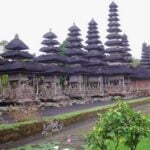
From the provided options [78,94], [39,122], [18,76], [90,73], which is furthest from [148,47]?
[39,122]

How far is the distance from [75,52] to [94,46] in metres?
6.06

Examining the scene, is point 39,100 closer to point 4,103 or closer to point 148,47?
point 4,103

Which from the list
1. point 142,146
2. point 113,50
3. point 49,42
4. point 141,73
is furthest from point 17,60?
point 141,73

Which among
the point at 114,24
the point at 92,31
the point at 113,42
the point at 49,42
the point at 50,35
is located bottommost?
the point at 49,42

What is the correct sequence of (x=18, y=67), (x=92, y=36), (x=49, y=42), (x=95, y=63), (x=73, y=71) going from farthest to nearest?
(x=92, y=36)
(x=95, y=63)
(x=73, y=71)
(x=49, y=42)
(x=18, y=67)

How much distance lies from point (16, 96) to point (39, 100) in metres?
4.51

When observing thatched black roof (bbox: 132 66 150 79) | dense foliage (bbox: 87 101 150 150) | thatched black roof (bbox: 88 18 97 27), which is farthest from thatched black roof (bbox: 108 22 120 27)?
dense foliage (bbox: 87 101 150 150)

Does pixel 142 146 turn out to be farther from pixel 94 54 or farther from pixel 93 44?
pixel 93 44

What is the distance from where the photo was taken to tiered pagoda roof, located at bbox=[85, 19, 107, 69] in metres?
55.3

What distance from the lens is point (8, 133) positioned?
16125 mm

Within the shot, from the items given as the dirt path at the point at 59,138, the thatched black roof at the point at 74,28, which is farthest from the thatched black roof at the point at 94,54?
the dirt path at the point at 59,138

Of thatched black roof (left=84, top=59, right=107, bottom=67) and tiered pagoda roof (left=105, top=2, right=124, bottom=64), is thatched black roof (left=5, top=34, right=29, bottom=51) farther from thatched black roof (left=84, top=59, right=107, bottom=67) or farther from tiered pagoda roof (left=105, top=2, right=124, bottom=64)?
tiered pagoda roof (left=105, top=2, right=124, bottom=64)

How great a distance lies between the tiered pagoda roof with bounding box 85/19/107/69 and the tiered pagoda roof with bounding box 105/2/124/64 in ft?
4.18

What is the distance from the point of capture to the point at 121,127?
8.41 metres
